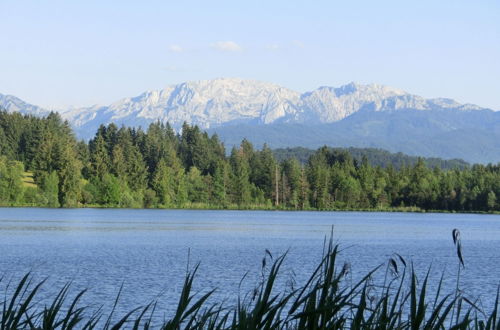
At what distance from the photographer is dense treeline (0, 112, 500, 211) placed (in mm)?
143875

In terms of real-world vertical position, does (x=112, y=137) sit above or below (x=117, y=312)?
above

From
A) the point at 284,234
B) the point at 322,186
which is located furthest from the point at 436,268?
the point at 322,186

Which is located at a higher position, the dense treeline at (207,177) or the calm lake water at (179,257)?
the dense treeline at (207,177)

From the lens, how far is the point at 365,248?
57406 mm

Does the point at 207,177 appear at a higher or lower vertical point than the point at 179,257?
higher

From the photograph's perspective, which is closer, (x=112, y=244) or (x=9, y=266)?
(x=9, y=266)

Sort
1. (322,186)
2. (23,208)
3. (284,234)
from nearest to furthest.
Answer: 1. (284,234)
2. (23,208)
3. (322,186)

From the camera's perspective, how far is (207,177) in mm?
153875

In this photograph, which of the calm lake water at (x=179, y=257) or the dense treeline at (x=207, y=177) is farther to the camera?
the dense treeline at (x=207, y=177)

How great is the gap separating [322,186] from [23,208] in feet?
191

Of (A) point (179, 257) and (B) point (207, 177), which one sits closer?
(A) point (179, 257)

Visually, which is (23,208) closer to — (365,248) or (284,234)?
(284,234)

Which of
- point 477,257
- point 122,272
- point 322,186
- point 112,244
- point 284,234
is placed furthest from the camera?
point 322,186

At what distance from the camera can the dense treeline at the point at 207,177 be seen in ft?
472
